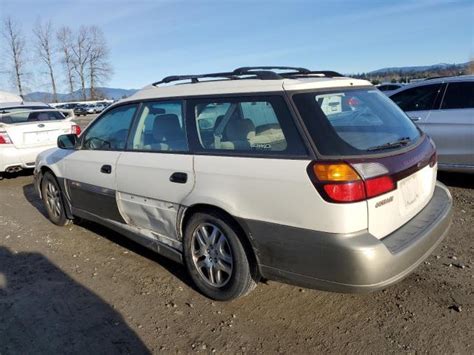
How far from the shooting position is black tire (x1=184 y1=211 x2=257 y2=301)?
126 inches

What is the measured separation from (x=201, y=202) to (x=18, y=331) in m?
1.64

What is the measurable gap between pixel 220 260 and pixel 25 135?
6687 millimetres

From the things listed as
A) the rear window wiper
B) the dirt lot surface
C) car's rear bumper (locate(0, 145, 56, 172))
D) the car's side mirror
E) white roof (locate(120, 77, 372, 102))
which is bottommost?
the dirt lot surface

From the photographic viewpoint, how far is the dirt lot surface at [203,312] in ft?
9.62

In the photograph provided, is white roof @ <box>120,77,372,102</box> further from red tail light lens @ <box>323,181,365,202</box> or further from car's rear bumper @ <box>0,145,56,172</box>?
car's rear bumper @ <box>0,145,56,172</box>

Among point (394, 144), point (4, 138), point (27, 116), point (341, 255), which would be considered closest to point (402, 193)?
point (394, 144)

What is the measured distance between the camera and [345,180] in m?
2.65

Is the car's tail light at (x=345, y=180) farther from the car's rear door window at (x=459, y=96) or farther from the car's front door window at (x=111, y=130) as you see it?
the car's rear door window at (x=459, y=96)

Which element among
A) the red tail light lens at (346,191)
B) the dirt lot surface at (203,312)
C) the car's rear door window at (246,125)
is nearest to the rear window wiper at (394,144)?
the red tail light lens at (346,191)

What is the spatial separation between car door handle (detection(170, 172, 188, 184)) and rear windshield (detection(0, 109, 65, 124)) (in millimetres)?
6682

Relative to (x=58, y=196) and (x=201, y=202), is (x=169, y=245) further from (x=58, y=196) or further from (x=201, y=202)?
(x=58, y=196)

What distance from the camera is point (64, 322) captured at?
3289 mm

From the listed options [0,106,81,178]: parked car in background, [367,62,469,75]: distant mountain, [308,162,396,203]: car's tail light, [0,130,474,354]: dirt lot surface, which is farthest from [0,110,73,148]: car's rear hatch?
[367,62,469,75]: distant mountain

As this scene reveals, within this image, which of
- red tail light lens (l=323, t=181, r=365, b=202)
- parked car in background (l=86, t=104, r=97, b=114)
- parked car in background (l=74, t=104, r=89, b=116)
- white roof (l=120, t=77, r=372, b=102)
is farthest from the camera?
parked car in background (l=86, t=104, r=97, b=114)
